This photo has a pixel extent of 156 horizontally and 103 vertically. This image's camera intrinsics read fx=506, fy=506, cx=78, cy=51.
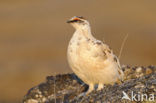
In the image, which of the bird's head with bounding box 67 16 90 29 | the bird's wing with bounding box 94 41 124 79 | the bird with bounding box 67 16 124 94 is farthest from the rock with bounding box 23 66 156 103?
the bird's head with bounding box 67 16 90 29

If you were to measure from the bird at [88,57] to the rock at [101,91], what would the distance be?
10.3 inches

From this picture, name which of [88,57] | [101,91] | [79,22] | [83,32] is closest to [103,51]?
[88,57]

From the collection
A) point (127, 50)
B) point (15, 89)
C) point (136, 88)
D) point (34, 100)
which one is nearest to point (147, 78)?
point (136, 88)

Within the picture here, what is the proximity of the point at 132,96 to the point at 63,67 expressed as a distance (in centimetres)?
1172

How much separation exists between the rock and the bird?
0.26 metres

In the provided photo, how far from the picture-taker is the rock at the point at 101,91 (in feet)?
23.3

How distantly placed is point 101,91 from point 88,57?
615 millimetres

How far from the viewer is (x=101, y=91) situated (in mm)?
8297

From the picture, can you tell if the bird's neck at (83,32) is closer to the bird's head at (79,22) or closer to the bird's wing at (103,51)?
the bird's head at (79,22)

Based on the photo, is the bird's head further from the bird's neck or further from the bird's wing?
the bird's wing

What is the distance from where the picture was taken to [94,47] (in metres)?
8.55

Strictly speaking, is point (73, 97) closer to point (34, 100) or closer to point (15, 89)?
point (34, 100)

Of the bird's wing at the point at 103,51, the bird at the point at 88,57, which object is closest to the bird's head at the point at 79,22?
the bird at the point at 88,57

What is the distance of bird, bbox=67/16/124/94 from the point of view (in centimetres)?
847
